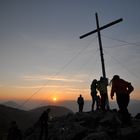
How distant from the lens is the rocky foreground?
1320 cm

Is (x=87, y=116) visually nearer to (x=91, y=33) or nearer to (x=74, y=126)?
(x=74, y=126)

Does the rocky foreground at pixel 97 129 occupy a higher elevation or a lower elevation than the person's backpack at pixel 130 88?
lower

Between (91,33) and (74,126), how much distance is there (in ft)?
30.8

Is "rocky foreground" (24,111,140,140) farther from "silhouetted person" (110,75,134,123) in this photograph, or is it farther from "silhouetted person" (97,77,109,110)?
"silhouetted person" (110,75,134,123)

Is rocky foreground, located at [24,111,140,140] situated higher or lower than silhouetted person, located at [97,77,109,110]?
lower

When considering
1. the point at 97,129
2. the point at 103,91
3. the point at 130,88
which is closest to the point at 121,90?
the point at 130,88

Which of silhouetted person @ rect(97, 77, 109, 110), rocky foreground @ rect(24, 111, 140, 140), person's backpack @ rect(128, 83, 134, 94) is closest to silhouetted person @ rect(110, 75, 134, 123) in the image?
person's backpack @ rect(128, 83, 134, 94)

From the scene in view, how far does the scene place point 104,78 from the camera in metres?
19.5

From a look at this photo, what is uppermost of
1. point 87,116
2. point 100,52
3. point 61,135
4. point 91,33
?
point 91,33

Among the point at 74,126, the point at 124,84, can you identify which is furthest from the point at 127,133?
the point at 74,126

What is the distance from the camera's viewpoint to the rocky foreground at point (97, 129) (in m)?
13.2

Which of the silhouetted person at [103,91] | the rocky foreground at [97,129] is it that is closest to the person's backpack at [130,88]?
the rocky foreground at [97,129]

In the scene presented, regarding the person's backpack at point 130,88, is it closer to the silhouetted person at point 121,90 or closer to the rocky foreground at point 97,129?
the silhouetted person at point 121,90

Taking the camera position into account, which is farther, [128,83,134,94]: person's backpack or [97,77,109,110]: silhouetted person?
[97,77,109,110]: silhouetted person
